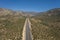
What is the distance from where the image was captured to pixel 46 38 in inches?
1924

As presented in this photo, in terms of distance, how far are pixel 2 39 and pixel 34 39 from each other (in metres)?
9.06

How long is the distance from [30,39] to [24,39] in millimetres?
1683

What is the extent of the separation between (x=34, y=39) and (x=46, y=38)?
12.3 feet

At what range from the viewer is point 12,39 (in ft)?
155

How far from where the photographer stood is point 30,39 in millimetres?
46750

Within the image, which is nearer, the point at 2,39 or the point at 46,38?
the point at 2,39

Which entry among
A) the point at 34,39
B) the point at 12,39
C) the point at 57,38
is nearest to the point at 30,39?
the point at 34,39

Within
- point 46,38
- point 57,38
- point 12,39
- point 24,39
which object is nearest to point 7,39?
point 12,39

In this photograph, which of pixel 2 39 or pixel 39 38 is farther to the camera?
pixel 39 38

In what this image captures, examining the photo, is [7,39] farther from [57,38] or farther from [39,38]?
[57,38]

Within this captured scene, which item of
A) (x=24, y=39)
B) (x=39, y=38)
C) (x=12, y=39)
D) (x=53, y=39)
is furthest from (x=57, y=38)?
(x=12, y=39)

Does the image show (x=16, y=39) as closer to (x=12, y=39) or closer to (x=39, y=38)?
(x=12, y=39)

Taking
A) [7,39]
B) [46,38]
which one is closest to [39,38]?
[46,38]

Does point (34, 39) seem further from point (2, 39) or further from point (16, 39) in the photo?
point (2, 39)
